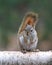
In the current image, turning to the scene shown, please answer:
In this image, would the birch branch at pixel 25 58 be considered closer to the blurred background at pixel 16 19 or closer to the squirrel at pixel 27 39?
the squirrel at pixel 27 39

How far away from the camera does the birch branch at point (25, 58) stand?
2.64 metres

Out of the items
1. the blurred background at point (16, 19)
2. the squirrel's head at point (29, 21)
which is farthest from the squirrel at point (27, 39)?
the blurred background at point (16, 19)

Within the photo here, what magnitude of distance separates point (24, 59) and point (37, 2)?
331 centimetres

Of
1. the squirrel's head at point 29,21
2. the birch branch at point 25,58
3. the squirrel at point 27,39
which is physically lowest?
the birch branch at point 25,58

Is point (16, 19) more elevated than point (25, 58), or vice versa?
point (16, 19)

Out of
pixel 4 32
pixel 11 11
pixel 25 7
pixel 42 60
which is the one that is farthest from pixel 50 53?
pixel 25 7

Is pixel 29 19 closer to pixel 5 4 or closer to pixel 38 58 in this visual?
pixel 38 58

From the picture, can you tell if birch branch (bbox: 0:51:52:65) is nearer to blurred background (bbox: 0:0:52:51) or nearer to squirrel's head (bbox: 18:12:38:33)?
squirrel's head (bbox: 18:12:38:33)

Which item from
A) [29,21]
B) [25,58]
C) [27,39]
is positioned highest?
[29,21]

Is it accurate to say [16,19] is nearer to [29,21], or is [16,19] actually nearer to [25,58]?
[29,21]

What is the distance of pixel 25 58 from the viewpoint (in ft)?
8.71

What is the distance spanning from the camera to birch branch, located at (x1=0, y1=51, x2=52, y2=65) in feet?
8.66

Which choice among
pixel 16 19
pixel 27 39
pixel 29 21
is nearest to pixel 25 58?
pixel 27 39

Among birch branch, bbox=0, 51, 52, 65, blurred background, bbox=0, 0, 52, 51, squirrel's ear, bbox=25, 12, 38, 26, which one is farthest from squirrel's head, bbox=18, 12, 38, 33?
blurred background, bbox=0, 0, 52, 51
